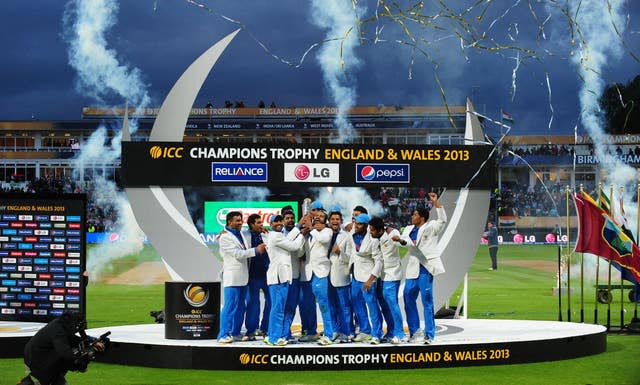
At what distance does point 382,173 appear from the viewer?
13.8 meters

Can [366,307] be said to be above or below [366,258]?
below

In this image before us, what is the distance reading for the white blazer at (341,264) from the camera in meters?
11.8

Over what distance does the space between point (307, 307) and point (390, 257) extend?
4.71 ft

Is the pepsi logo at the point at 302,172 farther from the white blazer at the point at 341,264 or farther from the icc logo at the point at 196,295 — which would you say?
the icc logo at the point at 196,295

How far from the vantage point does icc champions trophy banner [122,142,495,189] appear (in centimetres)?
1370

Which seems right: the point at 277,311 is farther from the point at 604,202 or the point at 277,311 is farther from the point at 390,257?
the point at 604,202

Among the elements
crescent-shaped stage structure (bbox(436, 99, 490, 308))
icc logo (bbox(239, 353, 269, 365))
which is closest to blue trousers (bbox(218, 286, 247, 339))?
icc logo (bbox(239, 353, 269, 365))

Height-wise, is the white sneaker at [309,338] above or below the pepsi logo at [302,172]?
below

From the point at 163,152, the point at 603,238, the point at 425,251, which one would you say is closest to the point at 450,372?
the point at 425,251

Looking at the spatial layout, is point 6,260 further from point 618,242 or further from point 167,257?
point 618,242

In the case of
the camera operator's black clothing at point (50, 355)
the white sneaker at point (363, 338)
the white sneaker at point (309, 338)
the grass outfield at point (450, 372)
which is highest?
the camera operator's black clothing at point (50, 355)

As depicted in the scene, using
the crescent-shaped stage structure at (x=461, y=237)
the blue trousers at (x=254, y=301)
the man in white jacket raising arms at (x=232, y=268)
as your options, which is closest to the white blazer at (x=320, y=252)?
the man in white jacket raising arms at (x=232, y=268)

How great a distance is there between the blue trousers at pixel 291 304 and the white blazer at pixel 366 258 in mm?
789

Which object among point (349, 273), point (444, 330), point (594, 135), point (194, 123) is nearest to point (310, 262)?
point (349, 273)
